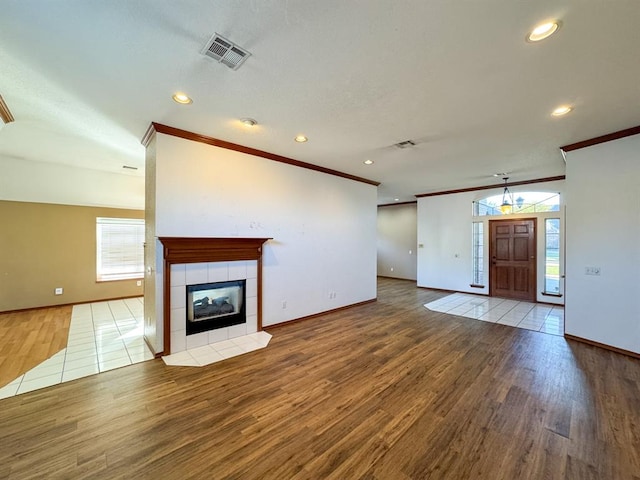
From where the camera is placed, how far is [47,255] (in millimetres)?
5344

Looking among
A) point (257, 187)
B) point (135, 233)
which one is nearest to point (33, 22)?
point (257, 187)

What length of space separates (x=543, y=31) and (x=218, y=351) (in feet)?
14.3

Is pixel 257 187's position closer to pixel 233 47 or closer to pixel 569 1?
pixel 233 47

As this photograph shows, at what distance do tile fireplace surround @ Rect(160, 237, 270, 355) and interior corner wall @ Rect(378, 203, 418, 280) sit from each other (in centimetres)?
664

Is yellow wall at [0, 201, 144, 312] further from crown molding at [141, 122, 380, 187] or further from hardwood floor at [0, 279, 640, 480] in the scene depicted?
hardwood floor at [0, 279, 640, 480]

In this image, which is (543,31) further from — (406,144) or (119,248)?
(119,248)

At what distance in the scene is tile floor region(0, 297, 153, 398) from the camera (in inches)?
105

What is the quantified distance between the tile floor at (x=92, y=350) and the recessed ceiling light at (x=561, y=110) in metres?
5.50

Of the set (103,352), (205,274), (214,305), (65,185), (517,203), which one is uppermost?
(65,185)

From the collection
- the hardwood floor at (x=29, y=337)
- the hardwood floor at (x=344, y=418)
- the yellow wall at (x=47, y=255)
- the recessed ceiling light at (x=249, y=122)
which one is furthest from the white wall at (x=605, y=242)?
the yellow wall at (x=47, y=255)

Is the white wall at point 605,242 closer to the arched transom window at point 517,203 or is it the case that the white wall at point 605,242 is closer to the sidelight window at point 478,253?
the arched transom window at point 517,203

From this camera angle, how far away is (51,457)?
1728 mm

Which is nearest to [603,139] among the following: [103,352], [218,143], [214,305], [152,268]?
[218,143]

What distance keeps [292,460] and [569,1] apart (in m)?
3.34
